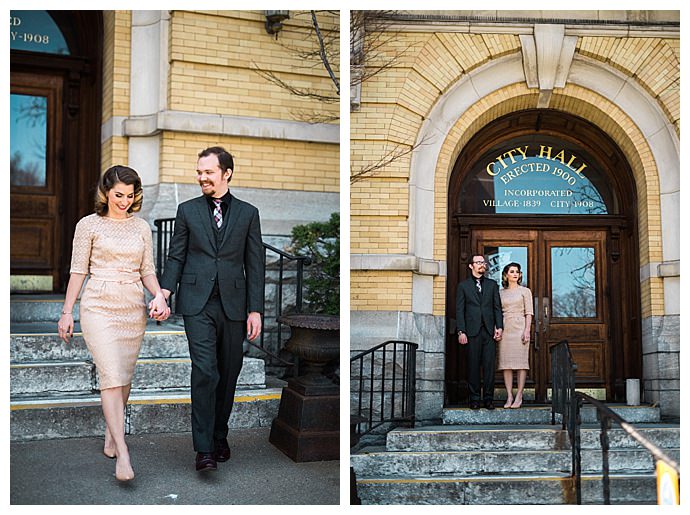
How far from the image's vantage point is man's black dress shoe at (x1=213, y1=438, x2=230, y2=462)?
454 cm

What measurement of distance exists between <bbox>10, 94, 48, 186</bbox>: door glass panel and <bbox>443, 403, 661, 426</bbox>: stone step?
4091 mm

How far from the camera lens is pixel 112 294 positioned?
13.7ft

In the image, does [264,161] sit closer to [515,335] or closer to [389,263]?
[389,263]

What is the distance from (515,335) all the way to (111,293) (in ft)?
12.5

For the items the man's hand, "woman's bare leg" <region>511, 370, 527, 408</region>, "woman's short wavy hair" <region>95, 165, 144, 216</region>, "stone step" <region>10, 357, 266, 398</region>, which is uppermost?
"woman's short wavy hair" <region>95, 165, 144, 216</region>

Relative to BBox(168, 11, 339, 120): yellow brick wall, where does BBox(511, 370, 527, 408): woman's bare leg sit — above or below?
below

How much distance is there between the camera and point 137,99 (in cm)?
704

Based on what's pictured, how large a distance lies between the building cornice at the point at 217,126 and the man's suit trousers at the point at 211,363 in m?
2.90

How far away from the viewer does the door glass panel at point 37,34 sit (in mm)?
7332

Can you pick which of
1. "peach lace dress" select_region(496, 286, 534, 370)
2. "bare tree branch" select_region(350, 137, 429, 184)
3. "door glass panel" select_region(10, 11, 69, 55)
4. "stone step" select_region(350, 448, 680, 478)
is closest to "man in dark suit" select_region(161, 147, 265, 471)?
"stone step" select_region(350, 448, 680, 478)

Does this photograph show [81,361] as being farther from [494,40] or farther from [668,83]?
[668,83]

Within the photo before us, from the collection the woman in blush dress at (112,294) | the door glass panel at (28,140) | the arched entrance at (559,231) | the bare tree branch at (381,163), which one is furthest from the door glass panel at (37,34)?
the woman in blush dress at (112,294)

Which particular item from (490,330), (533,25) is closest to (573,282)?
(490,330)

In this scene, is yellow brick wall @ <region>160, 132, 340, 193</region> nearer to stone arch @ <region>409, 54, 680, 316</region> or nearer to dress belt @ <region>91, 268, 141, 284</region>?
stone arch @ <region>409, 54, 680, 316</region>
